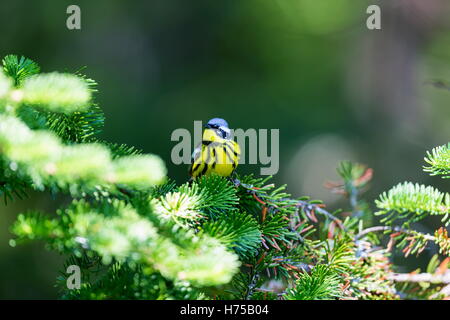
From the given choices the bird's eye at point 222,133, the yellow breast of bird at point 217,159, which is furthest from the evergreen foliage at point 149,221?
the bird's eye at point 222,133

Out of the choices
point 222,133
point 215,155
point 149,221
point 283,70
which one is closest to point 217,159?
point 215,155

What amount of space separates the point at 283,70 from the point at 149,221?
5586 mm

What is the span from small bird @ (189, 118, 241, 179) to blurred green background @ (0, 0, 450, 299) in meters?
1.94

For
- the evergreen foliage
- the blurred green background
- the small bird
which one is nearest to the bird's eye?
the small bird

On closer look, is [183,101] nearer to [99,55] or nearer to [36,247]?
[99,55]

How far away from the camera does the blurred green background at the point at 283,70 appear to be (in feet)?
17.4

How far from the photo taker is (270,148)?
4.91 metres

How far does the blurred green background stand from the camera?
209 inches

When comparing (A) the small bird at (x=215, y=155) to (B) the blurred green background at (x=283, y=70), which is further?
(B) the blurred green background at (x=283, y=70)

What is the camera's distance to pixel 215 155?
268 cm

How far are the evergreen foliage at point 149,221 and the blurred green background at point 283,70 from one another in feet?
11.8

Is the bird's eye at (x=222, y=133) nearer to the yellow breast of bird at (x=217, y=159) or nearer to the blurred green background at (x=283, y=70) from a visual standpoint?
the yellow breast of bird at (x=217, y=159)

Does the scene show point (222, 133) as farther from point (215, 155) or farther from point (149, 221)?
point (149, 221)

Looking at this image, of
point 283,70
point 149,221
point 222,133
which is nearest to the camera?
point 149,221
